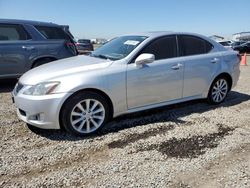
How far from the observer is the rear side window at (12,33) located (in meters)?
7.77

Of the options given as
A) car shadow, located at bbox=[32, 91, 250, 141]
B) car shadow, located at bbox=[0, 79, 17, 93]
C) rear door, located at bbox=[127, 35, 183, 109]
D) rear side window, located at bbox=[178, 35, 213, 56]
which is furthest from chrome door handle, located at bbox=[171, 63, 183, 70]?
car shadow, located at bbox=[0, 79, 17, 93]

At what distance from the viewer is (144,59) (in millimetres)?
4789

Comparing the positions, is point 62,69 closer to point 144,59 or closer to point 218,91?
point 144,59

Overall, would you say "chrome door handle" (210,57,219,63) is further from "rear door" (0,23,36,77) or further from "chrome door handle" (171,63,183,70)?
"rear door" (0,23,36,77)

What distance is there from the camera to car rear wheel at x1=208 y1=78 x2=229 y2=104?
20.4 feet

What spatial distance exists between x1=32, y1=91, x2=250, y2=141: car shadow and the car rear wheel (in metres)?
0.12

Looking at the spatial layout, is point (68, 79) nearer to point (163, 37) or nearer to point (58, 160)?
point (58, 160)

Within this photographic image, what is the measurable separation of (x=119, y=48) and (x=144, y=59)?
74 centimetres

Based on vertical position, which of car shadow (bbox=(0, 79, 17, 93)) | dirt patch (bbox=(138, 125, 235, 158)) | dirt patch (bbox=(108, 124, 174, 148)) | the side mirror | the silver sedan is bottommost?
car shadow (bbox=(0, 79, 17, 93))

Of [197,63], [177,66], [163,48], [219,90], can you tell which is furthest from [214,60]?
[163,48]

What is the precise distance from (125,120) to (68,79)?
136 cm

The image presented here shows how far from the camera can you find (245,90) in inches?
313

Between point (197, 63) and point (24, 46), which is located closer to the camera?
point (197, 63)

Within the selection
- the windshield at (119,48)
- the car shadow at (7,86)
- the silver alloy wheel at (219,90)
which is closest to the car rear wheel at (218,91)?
the silver alloy wheel at (219,90)
